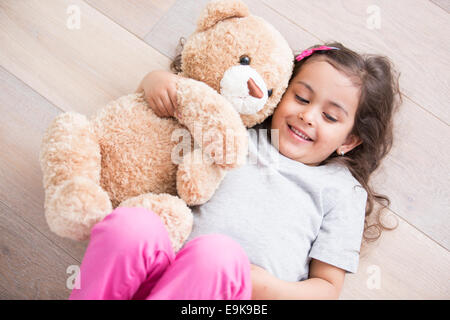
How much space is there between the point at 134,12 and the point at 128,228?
0.59 m

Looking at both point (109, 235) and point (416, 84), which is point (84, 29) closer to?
point (109, 235)

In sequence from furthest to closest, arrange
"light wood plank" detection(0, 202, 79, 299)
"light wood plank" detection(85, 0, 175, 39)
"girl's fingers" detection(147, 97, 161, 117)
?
"light wood plank" detection(85, 0, 175, 39) → "light wood plank" detection(0, 202, 79, 299) → "girl's fingers" detection(147, 97, 161, 117)

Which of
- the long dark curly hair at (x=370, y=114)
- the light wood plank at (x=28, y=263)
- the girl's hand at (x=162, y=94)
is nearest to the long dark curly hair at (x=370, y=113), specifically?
the long dark curly hair at (x=370, y=114)

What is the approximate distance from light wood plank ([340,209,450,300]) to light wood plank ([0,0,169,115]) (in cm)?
68

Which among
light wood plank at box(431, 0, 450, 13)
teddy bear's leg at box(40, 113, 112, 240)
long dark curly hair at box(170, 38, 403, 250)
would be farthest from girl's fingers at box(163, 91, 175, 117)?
light wood plank at box(431, 0, 450, 13)

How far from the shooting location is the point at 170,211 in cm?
59

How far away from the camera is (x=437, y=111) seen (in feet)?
2.90

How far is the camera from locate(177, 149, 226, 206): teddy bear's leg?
59cm

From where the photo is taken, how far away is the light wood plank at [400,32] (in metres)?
0.89

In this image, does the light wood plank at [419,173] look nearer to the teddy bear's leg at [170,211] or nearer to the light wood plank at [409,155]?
the light wood plank at [409,155]

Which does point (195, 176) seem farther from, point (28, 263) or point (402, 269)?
point (402, 269)

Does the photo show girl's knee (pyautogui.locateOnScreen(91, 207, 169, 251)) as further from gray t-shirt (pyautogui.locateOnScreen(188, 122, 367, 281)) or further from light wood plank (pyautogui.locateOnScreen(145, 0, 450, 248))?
light wood plank (pyautogui.locateOnScreen(145, 0, 450, 248))

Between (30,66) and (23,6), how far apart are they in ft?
0.51
